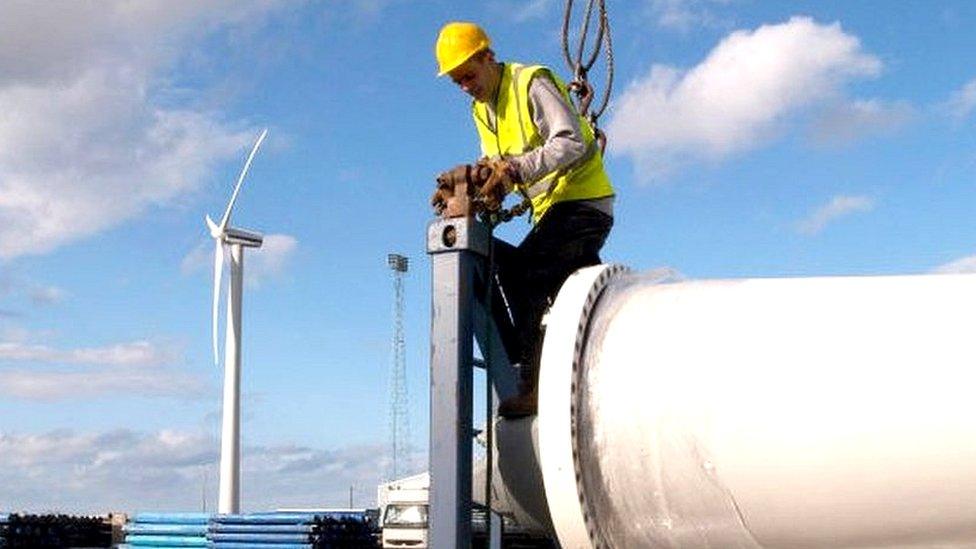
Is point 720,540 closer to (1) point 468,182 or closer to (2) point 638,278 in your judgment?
(2) point 638,278

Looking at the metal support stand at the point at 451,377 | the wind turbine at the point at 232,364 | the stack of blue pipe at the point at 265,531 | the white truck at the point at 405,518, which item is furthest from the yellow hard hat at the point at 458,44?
the wind turbine at the point at 232,364

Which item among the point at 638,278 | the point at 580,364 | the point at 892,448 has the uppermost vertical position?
the point at 638,278

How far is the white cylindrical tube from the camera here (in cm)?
410

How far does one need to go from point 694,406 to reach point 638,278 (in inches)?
33.5

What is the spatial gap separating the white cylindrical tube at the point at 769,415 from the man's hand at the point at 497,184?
0.76m

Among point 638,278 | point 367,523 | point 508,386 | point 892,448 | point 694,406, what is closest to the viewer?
point 892,448

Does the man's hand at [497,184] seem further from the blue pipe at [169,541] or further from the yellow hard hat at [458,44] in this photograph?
the blue pipe at [169,541]

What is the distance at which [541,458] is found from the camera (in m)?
4.80

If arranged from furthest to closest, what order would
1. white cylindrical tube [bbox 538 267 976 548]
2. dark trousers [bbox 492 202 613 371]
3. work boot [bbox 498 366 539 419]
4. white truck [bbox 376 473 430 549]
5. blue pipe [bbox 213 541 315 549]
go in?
blue pipe [bbox 213 541 315 549], white truck [bbox 376 473 430 549], dark trousers [bbox 492 202 613 371], work boot [bbox 498 366 539 419], white cylindrical tube [bbox 538 267 976 548]

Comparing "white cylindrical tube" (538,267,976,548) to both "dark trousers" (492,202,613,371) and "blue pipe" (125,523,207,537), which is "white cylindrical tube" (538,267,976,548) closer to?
"dark trousers" (492,202,613,371)

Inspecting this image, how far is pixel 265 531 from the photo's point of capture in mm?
14016

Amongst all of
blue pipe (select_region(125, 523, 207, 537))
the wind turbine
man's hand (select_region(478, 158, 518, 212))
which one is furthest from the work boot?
the wind turbine

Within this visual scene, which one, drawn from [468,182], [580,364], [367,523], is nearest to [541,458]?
[580,364]

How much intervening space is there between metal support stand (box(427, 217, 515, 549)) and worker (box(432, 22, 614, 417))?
337 mm
